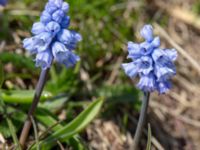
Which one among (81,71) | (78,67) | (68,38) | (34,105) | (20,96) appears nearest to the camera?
(68,38)

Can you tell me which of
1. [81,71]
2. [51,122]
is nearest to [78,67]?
[81,71]

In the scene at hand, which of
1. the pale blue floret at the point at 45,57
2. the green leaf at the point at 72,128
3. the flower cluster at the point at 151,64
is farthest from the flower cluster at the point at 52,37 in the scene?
the green leaf at the point at 72,128

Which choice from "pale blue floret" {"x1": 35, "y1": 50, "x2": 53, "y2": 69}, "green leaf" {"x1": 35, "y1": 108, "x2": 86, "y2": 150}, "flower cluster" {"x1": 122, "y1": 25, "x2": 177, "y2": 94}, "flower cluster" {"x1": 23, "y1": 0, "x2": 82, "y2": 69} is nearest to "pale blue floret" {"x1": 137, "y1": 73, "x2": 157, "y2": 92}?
"flower cluster" {"x1": 122, "y1": 25, "x2": 177, "y2": 94}

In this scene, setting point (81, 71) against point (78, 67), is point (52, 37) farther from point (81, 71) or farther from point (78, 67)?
point (81, 71)

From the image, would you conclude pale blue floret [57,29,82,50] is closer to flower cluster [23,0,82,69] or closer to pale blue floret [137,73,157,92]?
flower cluster [23,0,82,69]

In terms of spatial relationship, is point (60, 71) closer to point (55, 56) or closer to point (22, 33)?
point (22, 33)

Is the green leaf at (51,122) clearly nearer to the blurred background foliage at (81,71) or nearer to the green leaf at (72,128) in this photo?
the blurred background foliage at (81,71)
